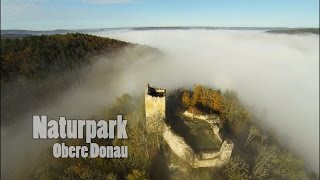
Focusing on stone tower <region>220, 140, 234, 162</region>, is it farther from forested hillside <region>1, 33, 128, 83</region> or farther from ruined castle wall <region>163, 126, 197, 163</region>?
forested hillside <region>1, 33, 128, 83</region>

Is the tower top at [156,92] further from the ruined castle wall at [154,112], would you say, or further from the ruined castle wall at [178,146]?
the ruined castle wall at [178,146]

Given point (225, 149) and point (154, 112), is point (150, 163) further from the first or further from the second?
point (225, 149)

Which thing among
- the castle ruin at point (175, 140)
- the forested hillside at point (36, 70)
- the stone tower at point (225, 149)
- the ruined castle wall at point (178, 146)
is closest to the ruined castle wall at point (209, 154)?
the castle ruin at point (175, 140)

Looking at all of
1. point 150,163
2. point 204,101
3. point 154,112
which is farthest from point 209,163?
point 204,101

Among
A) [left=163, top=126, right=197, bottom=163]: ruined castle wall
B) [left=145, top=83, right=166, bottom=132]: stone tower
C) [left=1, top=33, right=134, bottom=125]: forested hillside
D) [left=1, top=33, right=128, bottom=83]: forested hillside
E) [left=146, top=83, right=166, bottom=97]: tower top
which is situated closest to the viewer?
[left=1, top=33, right=134, bottom=125]: forested hillside

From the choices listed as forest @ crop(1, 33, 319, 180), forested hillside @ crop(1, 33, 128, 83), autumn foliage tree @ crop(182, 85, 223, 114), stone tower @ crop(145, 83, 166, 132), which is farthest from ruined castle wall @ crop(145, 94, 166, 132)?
forested hillside @ crop(1, 33, 128, 83)

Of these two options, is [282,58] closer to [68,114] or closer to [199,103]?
[199,103]

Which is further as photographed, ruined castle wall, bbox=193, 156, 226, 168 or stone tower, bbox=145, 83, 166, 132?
stone tower, bbox=145, 83, 166, 132
